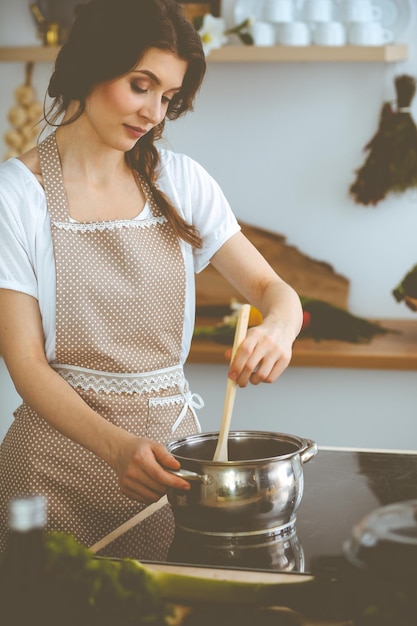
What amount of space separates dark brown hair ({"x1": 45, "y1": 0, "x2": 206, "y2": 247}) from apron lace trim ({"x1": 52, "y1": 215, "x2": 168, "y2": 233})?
0.60 ft

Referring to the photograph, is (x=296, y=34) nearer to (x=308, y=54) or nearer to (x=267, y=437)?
(x=308, y=54)

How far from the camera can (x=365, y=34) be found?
2.89m

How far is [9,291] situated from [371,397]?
150 cm

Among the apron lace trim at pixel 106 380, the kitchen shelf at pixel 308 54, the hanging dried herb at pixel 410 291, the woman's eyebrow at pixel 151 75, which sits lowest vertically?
the hanging dried herb at pixel 410 291

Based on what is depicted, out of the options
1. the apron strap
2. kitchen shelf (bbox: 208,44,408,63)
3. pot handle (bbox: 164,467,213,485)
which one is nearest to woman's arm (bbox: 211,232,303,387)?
pot handle (bbox: 164,467,213,485)

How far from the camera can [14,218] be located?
154 cm

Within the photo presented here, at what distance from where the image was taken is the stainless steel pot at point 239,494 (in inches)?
43.4

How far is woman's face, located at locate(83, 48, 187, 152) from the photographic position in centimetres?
150

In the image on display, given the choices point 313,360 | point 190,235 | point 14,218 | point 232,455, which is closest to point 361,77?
point 313,360

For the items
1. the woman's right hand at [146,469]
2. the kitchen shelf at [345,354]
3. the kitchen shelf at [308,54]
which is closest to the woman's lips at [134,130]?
the woman's right hand at [146,469]

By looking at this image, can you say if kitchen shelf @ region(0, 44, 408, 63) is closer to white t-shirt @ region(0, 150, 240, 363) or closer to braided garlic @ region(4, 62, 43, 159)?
braided garlic @ region(4, 62, 43, 159)

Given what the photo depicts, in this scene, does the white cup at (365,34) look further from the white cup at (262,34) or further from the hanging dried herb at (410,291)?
the hanging dried herb at (410,291)

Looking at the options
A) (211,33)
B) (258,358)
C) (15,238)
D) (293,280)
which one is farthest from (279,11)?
(258,358)

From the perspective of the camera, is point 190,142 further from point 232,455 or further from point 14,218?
point 232,455
